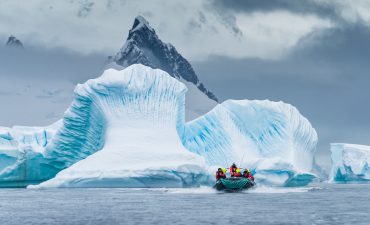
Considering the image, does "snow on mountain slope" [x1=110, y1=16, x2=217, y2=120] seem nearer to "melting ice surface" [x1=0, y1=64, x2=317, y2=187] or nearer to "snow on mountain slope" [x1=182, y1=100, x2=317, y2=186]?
"snow on mountain slope" [x1=182, y1=100, x2=317, y2=186]

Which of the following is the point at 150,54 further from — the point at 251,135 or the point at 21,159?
the point at 21,159

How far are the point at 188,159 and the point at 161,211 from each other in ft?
47.7

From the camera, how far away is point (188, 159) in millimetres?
37594

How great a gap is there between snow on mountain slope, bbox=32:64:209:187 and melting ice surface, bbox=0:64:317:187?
0.17 ft

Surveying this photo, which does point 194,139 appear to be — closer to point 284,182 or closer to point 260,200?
point 284,182

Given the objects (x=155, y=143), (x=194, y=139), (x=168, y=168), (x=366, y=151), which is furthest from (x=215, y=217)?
(x=366, y=151)

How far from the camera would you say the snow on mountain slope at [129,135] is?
36594 mm

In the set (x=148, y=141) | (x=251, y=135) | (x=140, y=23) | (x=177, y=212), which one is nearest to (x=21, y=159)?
(x=148, y=141)

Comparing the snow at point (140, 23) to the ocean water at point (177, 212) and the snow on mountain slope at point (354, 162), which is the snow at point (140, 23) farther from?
the ocean water at point (177, 212)

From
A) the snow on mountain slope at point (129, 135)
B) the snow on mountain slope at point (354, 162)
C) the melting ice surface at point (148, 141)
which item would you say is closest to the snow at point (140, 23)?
the snow on mountain slope at point (354, 162)

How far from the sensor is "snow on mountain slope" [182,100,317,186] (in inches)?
1912

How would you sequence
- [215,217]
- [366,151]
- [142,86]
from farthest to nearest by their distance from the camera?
[366,151] → [142,86] → [215,217]

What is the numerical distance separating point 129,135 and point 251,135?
13.3 metres

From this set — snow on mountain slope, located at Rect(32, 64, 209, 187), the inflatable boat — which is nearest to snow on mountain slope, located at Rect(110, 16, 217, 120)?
snow on mountain slope, located at Rect(32, 64, 209, 187)
